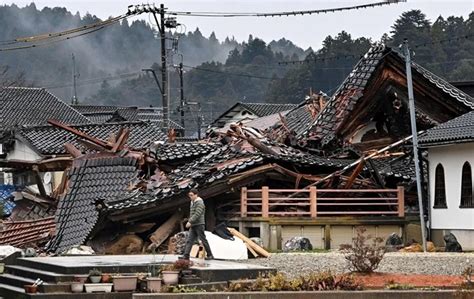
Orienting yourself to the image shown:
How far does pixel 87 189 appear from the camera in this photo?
3325cm

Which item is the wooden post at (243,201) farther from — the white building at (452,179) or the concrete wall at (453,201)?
the concrete wall at (453,201)

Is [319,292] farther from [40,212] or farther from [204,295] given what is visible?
[40,212]

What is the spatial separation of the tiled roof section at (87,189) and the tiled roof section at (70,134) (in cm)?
1552

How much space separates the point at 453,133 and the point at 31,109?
139 ft

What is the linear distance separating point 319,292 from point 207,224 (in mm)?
13558

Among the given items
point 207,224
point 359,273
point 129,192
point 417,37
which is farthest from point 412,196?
point 417,37

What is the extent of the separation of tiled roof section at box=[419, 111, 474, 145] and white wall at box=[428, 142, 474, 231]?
1.31 feet

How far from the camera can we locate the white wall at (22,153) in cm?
5418

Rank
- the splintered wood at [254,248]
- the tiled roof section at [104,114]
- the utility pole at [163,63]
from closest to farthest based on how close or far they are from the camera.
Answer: the splintered wood at [254,248] → the utility pole at [163,63] → the tiled roof section at [104,114]

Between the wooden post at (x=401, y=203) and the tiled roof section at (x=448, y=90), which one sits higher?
the tiled roof section at (x=448, y=90)

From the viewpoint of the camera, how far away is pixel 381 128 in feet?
124

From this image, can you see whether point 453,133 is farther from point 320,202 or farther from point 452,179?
point 320,202

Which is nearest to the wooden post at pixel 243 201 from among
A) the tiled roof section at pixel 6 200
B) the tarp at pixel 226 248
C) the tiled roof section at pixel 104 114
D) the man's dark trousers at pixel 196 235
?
the tarp at pixel 226 248

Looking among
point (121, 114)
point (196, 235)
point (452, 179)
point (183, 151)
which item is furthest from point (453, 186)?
point (121, 114)
